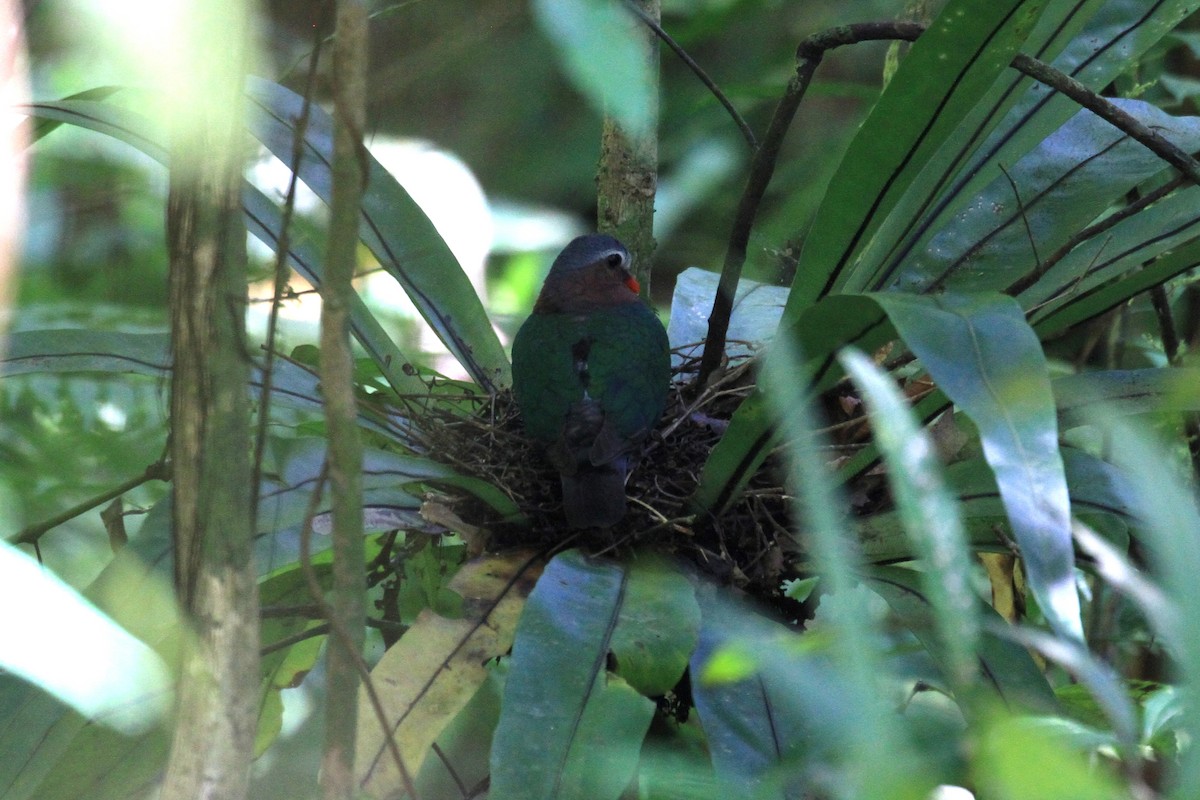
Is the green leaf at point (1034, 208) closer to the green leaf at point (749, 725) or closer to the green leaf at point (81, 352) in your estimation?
the green leaf at point (749, 725)

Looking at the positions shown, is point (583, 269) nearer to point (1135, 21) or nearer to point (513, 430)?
point (513, 430)

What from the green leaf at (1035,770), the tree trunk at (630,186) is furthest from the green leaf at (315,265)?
the green leaf at (1035,770)

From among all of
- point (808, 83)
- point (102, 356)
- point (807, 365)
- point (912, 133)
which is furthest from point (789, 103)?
point (102, 356)

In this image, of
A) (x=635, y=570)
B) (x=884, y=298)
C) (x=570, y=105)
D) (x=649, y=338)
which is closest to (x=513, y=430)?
(x=649, y=338)

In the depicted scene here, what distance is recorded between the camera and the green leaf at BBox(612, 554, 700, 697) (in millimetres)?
1068

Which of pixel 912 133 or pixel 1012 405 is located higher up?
pixel 912 133

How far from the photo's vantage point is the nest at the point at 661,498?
139 cm

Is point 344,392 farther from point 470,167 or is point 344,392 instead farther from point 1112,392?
point 470,167

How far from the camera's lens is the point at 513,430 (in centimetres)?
177

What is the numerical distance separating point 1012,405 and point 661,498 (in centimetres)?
81

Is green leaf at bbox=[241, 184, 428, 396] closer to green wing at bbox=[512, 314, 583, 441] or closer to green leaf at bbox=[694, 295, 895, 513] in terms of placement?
green wing at bbox=[512, 314, 583, 441]

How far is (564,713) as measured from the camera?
1.01m

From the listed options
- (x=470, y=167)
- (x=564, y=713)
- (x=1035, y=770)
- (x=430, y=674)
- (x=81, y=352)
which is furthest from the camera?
(x=470, y=167)

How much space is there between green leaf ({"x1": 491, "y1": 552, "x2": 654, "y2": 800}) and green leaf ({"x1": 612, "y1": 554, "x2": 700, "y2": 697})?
0.02 meters
